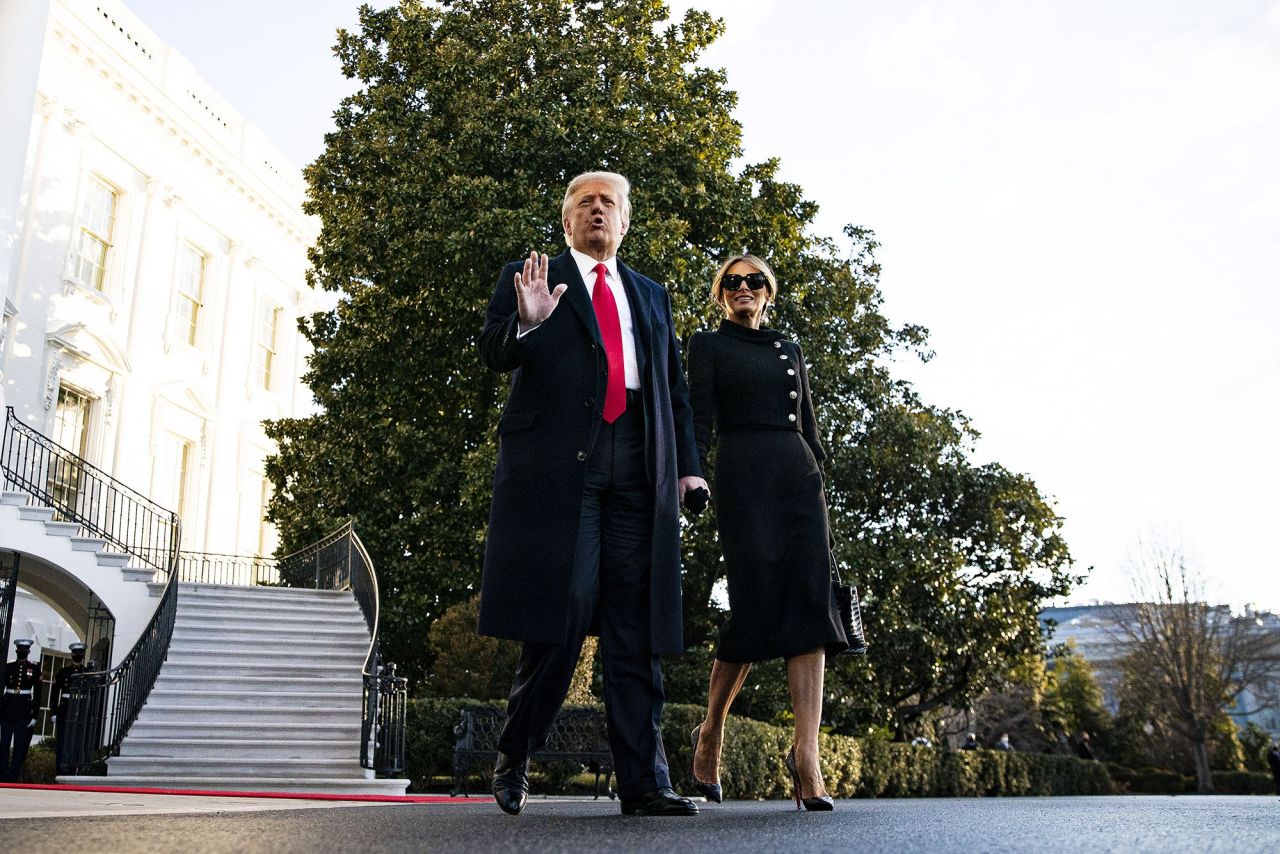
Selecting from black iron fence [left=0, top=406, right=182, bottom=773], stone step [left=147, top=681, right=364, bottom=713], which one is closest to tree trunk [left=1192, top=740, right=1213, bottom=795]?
stone step [left=147, top=681, right=364, bottom=713]

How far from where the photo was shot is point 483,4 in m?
19.4

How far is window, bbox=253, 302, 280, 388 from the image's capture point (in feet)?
91.8

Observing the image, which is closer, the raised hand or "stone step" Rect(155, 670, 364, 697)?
the raised hand

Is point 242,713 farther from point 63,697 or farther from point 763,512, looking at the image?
point 763,512

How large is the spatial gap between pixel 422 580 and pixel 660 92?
8452 millimetres

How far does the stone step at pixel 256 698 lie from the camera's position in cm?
1349

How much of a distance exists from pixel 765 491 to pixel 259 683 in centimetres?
1129

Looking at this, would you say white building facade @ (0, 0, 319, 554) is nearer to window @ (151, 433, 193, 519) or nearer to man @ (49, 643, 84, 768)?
window @ (151, 433, 193, 519)

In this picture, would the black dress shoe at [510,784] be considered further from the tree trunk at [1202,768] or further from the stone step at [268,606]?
the tree trunk at [1202,768]

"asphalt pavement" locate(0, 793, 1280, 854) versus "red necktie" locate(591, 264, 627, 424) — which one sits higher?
"red necktie" locate(591, 264, 627, 424)

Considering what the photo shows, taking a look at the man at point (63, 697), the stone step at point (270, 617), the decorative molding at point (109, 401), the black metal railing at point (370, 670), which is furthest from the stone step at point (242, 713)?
the decorative molding at point (109, 401)

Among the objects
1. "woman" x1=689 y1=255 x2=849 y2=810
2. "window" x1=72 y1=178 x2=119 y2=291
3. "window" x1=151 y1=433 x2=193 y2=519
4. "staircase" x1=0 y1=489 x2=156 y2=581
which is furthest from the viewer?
"window" x1=151 y1=433 x2=193 y2=519

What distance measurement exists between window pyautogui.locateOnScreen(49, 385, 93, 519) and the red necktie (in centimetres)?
1736

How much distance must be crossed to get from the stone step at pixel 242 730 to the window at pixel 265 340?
16.3m
